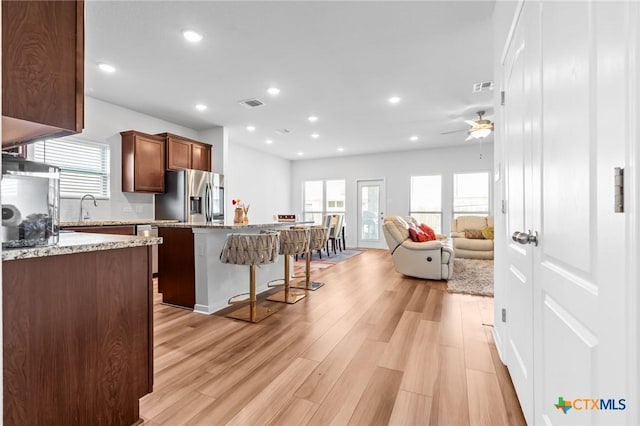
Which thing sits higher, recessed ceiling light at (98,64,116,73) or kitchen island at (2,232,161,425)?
recessed ceiling light at (98,64,116,73)

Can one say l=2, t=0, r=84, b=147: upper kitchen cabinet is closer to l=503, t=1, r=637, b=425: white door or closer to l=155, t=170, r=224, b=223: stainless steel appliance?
l=503, t=1, r=637, b=425: white door

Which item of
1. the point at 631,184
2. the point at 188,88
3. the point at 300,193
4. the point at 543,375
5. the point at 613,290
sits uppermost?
the point at 188,88

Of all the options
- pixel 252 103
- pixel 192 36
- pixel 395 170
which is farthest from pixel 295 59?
pixel 395 170

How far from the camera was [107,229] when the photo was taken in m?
3.87

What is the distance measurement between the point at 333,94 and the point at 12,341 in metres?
4.05

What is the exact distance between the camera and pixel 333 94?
4.23 m

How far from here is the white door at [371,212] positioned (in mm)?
8406

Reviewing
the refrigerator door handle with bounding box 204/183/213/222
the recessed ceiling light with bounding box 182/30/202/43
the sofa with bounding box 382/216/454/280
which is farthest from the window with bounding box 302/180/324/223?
the recessed ceiling light with bounding box 182/30/202/43

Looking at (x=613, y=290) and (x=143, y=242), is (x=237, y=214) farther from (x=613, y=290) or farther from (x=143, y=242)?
(x=613, y=290)

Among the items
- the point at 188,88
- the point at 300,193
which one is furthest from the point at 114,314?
the point at 300,193

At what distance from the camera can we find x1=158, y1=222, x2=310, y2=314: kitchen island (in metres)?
3.06

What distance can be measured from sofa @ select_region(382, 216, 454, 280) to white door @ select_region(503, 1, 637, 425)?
283cm

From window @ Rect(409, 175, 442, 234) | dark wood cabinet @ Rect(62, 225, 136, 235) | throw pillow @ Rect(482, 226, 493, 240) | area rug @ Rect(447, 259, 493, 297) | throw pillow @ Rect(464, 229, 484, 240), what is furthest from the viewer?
window @ Rect(409, 175, 442, 234)

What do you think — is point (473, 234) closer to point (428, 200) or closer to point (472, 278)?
point (428, 200)
